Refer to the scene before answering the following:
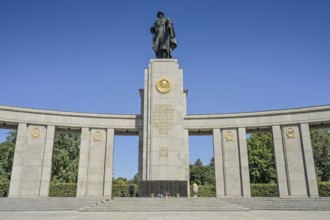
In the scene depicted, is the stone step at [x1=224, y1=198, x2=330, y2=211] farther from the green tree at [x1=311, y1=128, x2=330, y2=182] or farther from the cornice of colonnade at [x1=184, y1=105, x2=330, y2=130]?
the green tree at [x1=311, y1=128, x2=330, y2=182]

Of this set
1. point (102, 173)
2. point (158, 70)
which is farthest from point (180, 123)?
point (102, 173)

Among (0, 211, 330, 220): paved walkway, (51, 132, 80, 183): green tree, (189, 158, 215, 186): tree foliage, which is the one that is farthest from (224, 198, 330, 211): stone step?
(189, 158, 215, 186): tree foliage

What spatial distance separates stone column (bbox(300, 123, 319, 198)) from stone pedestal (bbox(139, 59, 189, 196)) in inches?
456

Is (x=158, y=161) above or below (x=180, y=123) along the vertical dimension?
below

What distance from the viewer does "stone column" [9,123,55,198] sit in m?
26.2

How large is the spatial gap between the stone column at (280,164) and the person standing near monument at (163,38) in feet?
46.6

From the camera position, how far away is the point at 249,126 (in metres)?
29.1

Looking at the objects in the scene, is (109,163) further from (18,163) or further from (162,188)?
(18,163)

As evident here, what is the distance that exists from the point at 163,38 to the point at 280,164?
18.2 m

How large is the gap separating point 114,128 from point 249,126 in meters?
14.6

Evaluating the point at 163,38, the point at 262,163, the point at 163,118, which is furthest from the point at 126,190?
the point at 262,163

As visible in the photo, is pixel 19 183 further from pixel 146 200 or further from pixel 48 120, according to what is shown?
pixel 146 200

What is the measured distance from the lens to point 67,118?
29.2 meters

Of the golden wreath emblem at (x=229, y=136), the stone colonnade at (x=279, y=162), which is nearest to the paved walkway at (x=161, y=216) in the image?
the stone colonnade at (x=279, y=162)
